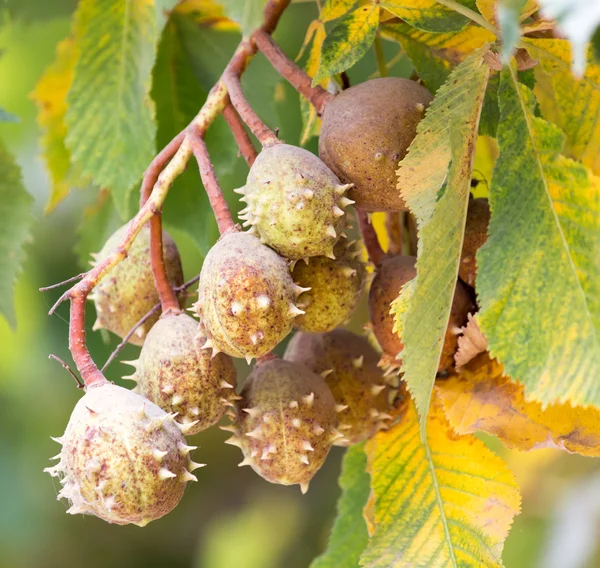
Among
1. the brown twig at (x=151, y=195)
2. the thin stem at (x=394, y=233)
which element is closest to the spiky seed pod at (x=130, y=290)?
the brown twig at (x=151, y=195)

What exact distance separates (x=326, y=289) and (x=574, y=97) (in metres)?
0.34

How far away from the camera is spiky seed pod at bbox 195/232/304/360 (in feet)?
2.70

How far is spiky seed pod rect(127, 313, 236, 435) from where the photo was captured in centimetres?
90

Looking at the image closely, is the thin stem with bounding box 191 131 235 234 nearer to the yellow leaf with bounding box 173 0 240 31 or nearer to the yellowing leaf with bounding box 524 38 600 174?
the yellowing leaf with bounding box 524 38 600 174

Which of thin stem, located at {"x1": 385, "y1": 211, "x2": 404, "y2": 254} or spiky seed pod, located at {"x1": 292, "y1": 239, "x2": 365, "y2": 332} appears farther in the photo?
thin stem, located at {"x1": 385, "y1": 211, "x2": 404, "y2": 254}

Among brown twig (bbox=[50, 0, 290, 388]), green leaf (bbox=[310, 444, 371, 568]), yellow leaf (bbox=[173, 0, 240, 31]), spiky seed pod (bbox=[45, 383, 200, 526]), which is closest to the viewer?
spiky seed pod (bbox=[45, 383, 200, 526])

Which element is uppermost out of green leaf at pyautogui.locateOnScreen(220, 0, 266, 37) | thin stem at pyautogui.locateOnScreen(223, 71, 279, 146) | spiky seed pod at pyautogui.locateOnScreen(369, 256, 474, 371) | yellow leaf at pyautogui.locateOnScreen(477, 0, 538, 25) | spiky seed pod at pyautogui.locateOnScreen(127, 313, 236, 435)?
yellow leaf at pyautogui.locateOnScreen(477, 0, 538, 25)

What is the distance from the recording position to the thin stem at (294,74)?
0.96 metres

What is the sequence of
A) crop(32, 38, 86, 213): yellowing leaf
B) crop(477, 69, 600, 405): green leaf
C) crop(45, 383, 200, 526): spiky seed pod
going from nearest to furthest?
crop(477, 69, 600, 405): green leaf < crop(45, 383, 200, 526): spiky seed pod < crop(32, 38, 86, 213): yellowing leaf

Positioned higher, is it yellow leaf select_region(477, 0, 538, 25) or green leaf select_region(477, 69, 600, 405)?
yellow leaf select_region(477, 0, 538, 25)

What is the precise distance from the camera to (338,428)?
0.99 metres

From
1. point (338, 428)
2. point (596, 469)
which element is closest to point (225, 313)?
point (338, 428)

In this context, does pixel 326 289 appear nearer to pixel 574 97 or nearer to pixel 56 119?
pixel 574 97

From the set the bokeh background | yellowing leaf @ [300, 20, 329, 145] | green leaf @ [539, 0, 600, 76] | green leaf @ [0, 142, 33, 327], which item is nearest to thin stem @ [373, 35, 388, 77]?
yellowing leaf @ [300, 20, 329, 145]
